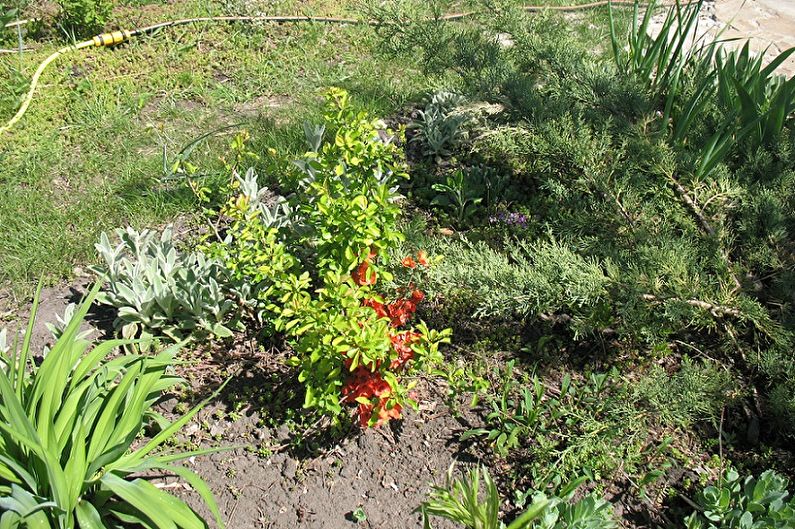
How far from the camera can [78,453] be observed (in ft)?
7.17

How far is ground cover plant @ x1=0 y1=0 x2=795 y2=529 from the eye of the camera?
2541 mm

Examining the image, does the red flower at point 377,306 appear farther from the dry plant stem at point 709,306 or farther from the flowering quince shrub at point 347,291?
the dry plant stem at point 709,306

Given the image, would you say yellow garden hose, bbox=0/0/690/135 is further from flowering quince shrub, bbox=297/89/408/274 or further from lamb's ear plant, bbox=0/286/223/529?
lamb's ear plant, bbox=0/286/223/529

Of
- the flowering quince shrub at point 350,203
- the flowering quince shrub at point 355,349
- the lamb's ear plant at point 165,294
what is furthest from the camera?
the lamb's ear plant at point 165,294

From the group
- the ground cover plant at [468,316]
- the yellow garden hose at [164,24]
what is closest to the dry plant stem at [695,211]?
the ground cover plant at [468,316]

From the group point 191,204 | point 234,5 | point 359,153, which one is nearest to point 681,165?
point 359,153

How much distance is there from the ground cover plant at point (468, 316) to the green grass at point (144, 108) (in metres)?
0.03

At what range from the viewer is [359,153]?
273cm

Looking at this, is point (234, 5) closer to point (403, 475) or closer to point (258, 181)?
point (258, 181)

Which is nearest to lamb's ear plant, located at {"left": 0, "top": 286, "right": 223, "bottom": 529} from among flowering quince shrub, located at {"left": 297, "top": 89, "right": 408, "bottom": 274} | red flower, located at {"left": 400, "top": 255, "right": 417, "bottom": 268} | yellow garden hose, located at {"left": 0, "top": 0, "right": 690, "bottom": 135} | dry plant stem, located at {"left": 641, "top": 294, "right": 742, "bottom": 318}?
flowering quince shrub, located at {"left": 297, "top": 89, "right": 408, "bottom": 274}

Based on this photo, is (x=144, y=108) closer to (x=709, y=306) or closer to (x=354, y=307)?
(x=354, y=307)

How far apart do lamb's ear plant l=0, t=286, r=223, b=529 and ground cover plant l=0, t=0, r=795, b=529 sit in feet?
0.05

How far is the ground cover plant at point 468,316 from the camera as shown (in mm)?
2541

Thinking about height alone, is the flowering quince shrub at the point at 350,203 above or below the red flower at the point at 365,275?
above
